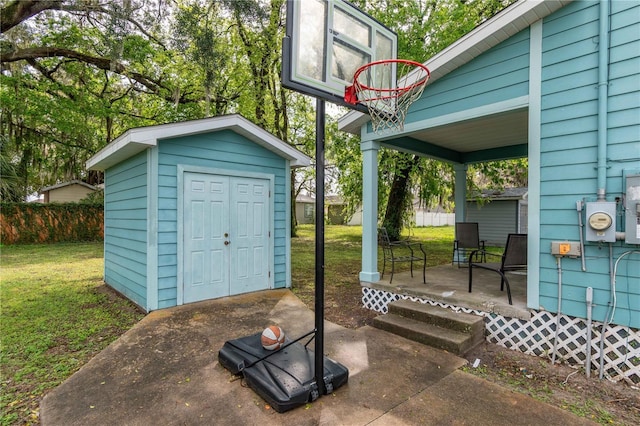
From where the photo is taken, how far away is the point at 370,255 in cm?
459

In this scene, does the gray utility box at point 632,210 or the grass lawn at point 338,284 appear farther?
the grass lawn at point 338,284

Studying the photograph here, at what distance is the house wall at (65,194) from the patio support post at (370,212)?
17.0 meters

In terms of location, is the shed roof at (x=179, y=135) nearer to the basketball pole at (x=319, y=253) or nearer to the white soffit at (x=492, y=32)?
the white soffit at (x=492, y=32)

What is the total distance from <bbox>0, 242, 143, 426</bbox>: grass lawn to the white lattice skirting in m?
4.07

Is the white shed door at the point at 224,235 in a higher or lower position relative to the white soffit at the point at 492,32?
lower

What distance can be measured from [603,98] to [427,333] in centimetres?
272

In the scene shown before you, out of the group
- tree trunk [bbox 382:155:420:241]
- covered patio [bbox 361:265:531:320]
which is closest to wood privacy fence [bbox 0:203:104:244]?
tree trunk [bbox 382:155:420:241]

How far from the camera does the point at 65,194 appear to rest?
1586cm

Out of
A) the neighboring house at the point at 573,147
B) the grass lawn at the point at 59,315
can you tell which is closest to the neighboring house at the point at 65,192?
the grass lawn at the point at 59,315

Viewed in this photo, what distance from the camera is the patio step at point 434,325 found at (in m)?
3.15

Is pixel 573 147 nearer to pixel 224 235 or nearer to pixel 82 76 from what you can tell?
pixel 224 235

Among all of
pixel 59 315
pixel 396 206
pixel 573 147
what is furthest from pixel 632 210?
pixel 396 206

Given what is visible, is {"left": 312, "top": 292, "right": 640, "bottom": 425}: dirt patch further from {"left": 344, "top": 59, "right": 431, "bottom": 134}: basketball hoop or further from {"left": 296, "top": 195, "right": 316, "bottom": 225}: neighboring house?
{"left": 296, "top": 195, "right": 316, "bottom": 225}: neighboring house

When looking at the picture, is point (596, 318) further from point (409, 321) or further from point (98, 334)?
point (98, 334)
